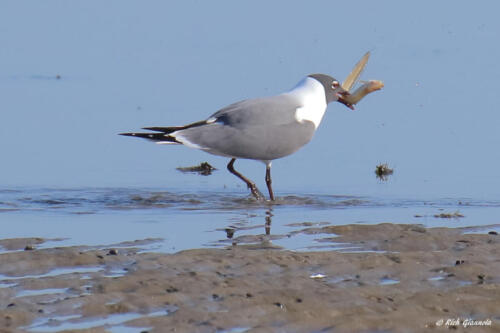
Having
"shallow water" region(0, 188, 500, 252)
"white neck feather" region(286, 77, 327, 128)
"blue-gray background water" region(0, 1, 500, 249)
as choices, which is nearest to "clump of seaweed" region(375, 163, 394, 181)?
"blue-gray background water" region(0, 1, 500, 249)

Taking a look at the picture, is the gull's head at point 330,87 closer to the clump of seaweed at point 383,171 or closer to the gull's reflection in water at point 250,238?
the clump of seaweed at point 383,171

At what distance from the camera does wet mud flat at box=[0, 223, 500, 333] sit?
5.91m

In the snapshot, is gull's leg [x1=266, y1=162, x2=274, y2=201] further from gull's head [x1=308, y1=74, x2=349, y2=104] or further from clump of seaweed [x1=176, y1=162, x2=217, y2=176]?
gull's head [x1=308, y1=74, x2=349, y2=104]

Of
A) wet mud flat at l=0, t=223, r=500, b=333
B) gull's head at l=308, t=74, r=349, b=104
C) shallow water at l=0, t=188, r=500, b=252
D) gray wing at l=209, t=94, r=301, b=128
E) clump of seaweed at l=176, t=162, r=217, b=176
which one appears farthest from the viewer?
clump of seaweed at l=176, t=162, r=217, b=176

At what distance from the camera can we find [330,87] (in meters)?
11.2

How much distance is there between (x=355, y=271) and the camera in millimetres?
7086

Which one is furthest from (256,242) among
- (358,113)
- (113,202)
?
(358,113)

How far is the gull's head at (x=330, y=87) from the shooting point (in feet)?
36.7

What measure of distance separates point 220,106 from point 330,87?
7.07 ft

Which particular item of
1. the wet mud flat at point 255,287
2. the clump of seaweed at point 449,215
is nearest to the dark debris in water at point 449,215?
the clump of seaweed at point 449,215

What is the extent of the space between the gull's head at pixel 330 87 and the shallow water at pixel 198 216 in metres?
1.36

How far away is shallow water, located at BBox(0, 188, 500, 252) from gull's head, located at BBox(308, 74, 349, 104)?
136 centimetres

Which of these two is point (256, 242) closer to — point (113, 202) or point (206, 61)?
point (113, 202)

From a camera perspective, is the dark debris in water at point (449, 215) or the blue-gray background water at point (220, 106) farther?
the blue-gray background water at point (220, 106)
